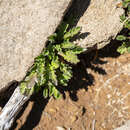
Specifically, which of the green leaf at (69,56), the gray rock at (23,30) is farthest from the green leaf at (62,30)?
the green leaf at (69,56)

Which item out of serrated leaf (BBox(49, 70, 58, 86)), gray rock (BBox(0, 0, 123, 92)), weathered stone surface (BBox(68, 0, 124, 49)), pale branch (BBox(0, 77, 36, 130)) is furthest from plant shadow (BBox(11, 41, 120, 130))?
gray rock (BBox(0, 0, 123, 92))

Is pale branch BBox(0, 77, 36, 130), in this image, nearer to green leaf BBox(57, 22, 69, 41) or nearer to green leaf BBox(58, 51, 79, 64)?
green leaf BBox(58, 51, 79, 64)

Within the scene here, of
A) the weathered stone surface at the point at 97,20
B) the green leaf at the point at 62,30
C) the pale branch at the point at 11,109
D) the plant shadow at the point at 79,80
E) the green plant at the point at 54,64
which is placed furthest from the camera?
the plant shadow at the point at 79,80

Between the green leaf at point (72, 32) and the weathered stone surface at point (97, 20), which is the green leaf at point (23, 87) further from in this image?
the weathered stone surface at point (97, 20)

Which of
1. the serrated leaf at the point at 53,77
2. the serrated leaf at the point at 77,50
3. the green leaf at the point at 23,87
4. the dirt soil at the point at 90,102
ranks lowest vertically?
the dirt soil at the point at 90,102

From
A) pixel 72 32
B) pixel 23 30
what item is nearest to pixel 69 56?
pixel 72 32

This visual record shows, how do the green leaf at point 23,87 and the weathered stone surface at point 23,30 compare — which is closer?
the green leaf at point 23,87

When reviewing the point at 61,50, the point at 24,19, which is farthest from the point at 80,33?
the point at 24,19
